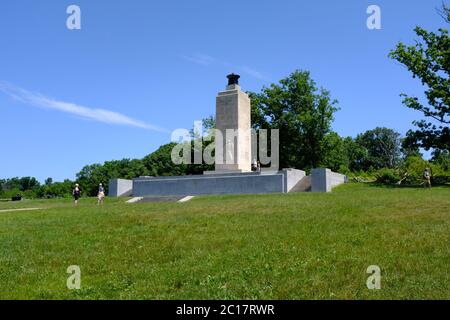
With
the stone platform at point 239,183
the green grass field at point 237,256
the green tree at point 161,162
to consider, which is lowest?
the green grass field at point 237,256

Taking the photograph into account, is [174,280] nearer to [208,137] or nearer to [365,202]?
A: [365,202]

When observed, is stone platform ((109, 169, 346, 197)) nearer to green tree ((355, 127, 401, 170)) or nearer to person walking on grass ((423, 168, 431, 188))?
person walking on grass ((423, 168, 431, 188))

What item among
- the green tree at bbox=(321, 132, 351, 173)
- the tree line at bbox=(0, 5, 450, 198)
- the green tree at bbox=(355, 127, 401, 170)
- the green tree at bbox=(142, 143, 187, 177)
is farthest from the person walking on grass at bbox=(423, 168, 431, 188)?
the green tree at bbox=(355, 127, 401, 170)

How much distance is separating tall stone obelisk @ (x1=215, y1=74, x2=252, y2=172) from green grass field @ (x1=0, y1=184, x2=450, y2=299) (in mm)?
20958

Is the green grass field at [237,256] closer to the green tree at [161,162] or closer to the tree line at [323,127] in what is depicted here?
the tree line at [323,127]

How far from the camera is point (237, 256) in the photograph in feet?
34.9

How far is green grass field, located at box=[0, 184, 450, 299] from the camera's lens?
8336 mm

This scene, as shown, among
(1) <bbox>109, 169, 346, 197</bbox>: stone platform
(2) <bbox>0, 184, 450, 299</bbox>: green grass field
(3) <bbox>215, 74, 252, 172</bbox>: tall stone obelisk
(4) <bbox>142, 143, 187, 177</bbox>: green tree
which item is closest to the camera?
(2) <bbox>0, 184, 450, 299</bbox>: green grass field

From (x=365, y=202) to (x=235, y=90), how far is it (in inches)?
806

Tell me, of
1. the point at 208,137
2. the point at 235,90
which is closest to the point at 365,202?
the point at 235,90

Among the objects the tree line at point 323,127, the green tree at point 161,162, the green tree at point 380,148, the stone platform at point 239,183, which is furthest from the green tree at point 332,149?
the green tree at point 380,148

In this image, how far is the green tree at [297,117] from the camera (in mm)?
54469

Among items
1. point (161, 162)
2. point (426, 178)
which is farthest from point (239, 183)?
point (161, 162)

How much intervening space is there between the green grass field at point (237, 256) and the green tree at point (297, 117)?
37522 millimetres
